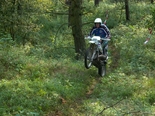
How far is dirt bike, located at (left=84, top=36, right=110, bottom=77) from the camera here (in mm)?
11203

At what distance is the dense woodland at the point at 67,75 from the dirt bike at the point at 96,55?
0.39 metres

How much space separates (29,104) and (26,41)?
8.31 metres

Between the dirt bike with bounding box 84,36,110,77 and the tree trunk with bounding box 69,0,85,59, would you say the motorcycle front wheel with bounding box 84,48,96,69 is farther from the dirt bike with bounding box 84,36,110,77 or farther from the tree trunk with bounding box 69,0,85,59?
the tree trunk with bounding box 69,0,85,59

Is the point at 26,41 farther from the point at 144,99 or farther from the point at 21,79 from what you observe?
the point at 144,99

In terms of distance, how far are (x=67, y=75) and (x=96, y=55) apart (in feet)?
5.66

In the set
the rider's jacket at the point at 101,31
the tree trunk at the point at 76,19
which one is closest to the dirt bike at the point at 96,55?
the rider's jacket at the point at 101,31

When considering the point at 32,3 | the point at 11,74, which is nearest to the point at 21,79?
the point at 11,74

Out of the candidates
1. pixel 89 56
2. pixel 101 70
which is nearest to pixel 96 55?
pixel 89 56

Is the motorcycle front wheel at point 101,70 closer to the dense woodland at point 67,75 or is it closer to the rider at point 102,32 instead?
the dense woodland at point 67,75

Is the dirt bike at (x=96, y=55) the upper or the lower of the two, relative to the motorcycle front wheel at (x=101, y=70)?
upper

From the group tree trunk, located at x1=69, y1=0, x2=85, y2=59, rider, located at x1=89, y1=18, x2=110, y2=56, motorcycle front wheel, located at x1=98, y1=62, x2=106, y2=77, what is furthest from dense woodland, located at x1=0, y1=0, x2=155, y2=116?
rider, located at x1=89, y1=18, x2=110, y2=56

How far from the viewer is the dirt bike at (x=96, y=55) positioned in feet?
36.8

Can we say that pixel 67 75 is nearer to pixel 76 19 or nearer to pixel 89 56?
pixel 89 56

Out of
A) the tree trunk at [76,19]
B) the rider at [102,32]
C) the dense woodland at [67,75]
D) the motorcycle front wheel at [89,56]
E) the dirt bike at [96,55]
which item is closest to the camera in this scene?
the dense woodland at [67,75]
